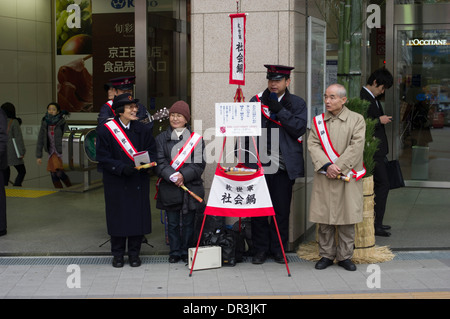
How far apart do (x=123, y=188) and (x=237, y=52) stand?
1856 mm

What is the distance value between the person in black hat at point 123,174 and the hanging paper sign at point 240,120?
2.88 feet

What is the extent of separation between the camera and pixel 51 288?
21.3 ft

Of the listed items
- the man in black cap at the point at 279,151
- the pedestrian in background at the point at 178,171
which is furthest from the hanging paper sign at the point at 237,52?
the pedestrian in background at the point at 178,171

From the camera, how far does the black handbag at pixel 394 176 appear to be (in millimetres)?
8633

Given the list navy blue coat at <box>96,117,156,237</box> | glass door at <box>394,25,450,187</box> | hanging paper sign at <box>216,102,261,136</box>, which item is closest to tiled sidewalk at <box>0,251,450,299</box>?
navy blue coat at <box>96,117,156,237</box>

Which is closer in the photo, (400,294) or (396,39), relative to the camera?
(400,294)

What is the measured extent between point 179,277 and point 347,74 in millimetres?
3540

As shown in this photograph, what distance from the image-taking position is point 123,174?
7.00 metres

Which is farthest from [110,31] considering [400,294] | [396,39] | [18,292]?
[400,294]

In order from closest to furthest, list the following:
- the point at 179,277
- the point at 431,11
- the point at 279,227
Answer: the point at 179,277, the point at 279,227, the point at 431,11

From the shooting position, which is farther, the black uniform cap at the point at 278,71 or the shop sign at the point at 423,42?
the shop sign at the point at 423,42

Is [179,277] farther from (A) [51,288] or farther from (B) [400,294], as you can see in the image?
(B) [400,294]

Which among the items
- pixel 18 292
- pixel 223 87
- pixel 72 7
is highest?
pixel 72 7

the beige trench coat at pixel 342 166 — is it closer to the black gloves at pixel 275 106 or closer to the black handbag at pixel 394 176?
the black gloves at pixel 275 106
